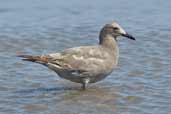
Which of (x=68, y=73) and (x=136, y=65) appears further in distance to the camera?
(x=136, y=65)

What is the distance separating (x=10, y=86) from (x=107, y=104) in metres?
1.55

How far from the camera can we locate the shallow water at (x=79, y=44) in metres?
8.76

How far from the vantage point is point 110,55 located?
9.79m

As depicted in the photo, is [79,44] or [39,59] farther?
[79,44]

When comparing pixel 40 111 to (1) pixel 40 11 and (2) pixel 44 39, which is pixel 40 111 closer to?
(2) pixel 44 39

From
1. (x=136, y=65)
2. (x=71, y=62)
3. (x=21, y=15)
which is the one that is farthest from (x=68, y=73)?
(x=21, y=15)

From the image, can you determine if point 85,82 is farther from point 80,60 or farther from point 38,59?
point 38,59

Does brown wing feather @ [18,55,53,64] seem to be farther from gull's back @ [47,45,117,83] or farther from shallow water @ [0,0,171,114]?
shallow water @ [0,0,171,114]

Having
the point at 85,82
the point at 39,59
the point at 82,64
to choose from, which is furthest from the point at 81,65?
the point at 39,59

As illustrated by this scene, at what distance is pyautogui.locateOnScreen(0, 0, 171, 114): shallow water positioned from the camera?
8.76m

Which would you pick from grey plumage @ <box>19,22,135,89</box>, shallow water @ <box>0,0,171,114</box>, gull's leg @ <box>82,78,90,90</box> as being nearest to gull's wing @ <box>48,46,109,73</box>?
grey plumage @ <box>19,22,135,89</box>

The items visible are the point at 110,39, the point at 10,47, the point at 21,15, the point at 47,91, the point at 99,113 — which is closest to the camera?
the point at 99,113

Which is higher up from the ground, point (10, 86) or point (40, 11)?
point (40, 11)

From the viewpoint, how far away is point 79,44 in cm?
1198
